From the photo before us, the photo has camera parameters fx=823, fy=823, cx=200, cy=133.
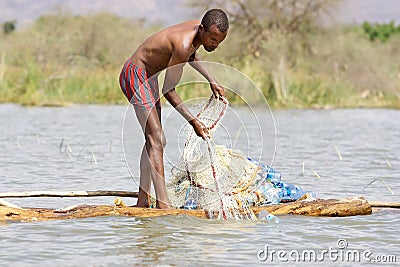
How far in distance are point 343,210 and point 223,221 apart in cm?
107

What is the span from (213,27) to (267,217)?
164 cm

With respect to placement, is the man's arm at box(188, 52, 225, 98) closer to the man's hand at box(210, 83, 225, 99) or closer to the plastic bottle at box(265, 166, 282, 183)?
the man's hand at box(210, 83, 225, 99)

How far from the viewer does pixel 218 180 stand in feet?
23.0

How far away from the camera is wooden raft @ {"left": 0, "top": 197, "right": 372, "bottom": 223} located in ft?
22.0

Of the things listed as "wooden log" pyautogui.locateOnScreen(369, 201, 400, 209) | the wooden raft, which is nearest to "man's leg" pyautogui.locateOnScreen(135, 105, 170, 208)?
the wooden raft

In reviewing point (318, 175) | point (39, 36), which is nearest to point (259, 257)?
point (318, 175)

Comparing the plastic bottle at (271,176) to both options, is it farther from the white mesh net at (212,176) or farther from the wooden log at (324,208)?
the wooden log at (324,208)

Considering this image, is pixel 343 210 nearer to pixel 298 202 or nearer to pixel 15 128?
pixel 298 202

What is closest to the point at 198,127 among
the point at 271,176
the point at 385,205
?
the point at 271,176

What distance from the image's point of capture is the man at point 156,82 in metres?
6.61

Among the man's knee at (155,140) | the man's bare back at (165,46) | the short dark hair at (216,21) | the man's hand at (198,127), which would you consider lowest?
the man's knee at (155,140)

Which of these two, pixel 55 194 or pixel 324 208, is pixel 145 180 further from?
pixel 324 208

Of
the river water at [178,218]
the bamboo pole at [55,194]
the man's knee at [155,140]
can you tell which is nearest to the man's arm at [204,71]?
the river water at [178,218]

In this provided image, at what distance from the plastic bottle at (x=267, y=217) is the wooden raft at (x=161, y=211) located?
0.14 ft
